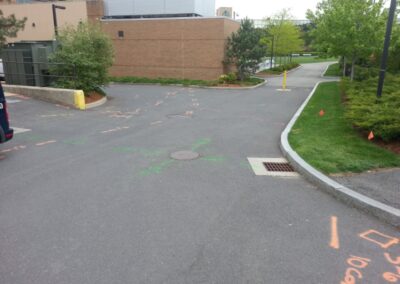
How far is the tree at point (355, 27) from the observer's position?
51.3ft

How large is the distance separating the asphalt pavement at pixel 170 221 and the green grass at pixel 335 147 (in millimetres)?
657

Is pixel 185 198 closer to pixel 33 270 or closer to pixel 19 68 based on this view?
pixel 33 270

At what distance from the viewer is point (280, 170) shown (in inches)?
251

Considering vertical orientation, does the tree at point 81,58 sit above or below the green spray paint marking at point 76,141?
above

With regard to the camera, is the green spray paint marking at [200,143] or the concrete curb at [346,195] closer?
the concrete curb at [346,195]

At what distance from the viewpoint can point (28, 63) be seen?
601 inches

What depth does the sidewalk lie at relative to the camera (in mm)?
4773

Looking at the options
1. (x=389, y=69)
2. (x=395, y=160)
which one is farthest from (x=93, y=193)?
(x=389, y=69)

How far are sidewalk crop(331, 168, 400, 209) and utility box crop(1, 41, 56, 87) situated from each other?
13.8 metres

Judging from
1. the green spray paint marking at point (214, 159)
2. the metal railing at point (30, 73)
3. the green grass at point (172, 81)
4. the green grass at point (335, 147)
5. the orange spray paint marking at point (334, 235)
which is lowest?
the orange spray paint marking at point (334, 235)

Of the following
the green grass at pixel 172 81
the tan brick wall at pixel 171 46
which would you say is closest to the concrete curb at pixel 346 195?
the green grass at pixel 172 81

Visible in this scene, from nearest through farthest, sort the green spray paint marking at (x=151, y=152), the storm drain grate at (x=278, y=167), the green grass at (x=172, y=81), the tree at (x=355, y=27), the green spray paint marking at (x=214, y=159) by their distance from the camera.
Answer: the storm drain grate at (x=278, y=167) → the green spray paint marking at (x=214, y=159) → the green spray paint marking at (x=151, y=152) → the tree at (x=355, y=27) → the green grass at (x=172, y=81)

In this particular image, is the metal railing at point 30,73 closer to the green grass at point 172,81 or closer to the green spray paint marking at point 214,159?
the green grass at point 172,81

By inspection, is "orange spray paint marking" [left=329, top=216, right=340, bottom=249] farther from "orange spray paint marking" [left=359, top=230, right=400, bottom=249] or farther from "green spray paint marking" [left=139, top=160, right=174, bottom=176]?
"green spray paint marking" [left=139, top=160, right=174, bottom=176]
